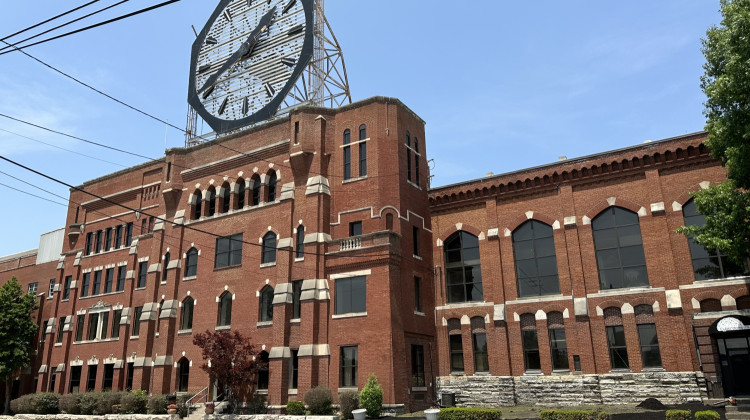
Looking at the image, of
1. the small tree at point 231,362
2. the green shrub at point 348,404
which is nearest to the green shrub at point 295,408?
the green shrub at point 348,404

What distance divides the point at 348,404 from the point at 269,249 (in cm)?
1173

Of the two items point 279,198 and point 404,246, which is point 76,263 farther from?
point 404,246

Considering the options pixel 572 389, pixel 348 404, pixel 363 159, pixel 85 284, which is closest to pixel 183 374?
pixel 348 404

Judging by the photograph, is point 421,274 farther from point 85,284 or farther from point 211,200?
point 85,284

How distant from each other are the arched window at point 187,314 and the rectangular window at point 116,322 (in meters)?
7.40

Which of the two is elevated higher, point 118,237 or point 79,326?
point 118,237

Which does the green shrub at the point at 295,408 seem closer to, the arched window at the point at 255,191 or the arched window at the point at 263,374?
the arched window at the point at 263,374

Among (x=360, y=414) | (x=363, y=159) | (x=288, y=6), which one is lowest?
(x=360, y=414)

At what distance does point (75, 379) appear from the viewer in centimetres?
4397

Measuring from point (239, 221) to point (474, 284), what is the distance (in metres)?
16.0

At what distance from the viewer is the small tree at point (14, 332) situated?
45062 mm

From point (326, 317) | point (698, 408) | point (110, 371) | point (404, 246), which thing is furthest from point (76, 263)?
point (698, 408)

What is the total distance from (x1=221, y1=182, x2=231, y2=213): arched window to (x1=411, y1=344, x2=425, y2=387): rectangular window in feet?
54.4

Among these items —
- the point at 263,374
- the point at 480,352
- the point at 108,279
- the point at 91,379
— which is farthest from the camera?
the point at 108,279
